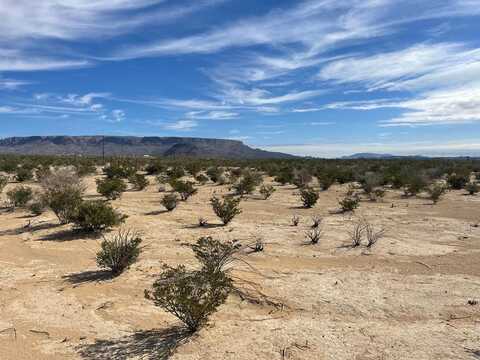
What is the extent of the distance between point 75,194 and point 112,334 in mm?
9098

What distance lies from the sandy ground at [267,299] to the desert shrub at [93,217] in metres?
0.53

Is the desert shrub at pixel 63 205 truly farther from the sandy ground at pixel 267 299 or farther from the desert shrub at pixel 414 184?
the desert shrub at pixel 414 184

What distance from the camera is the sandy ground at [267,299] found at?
5453 millimetres

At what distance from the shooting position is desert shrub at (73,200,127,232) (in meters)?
11.7

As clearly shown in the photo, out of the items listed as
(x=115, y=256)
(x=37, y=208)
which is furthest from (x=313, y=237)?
(x=37, y=208)

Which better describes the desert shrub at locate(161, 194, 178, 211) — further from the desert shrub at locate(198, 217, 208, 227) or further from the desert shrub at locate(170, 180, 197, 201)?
the desert shrub at locate(170, 180, 197, 201)

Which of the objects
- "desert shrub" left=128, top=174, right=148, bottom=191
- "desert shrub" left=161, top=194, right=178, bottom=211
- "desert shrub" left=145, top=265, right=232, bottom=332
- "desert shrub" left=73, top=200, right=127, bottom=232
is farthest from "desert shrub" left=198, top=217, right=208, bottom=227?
"desert shrub" left=128, top=174, right=148, bottom=191

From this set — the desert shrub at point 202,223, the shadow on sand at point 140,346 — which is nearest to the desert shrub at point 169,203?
the desert shrub at point 202,223

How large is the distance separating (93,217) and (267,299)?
6.46 meters

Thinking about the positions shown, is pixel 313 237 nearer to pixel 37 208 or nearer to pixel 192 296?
pixel 192 296

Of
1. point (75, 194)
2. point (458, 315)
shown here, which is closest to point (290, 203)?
point (75, 194)

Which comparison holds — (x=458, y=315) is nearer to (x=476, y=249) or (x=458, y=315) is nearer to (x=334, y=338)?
(x=334, y=338)

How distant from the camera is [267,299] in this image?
7113mm

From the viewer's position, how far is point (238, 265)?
9055 millimetres
